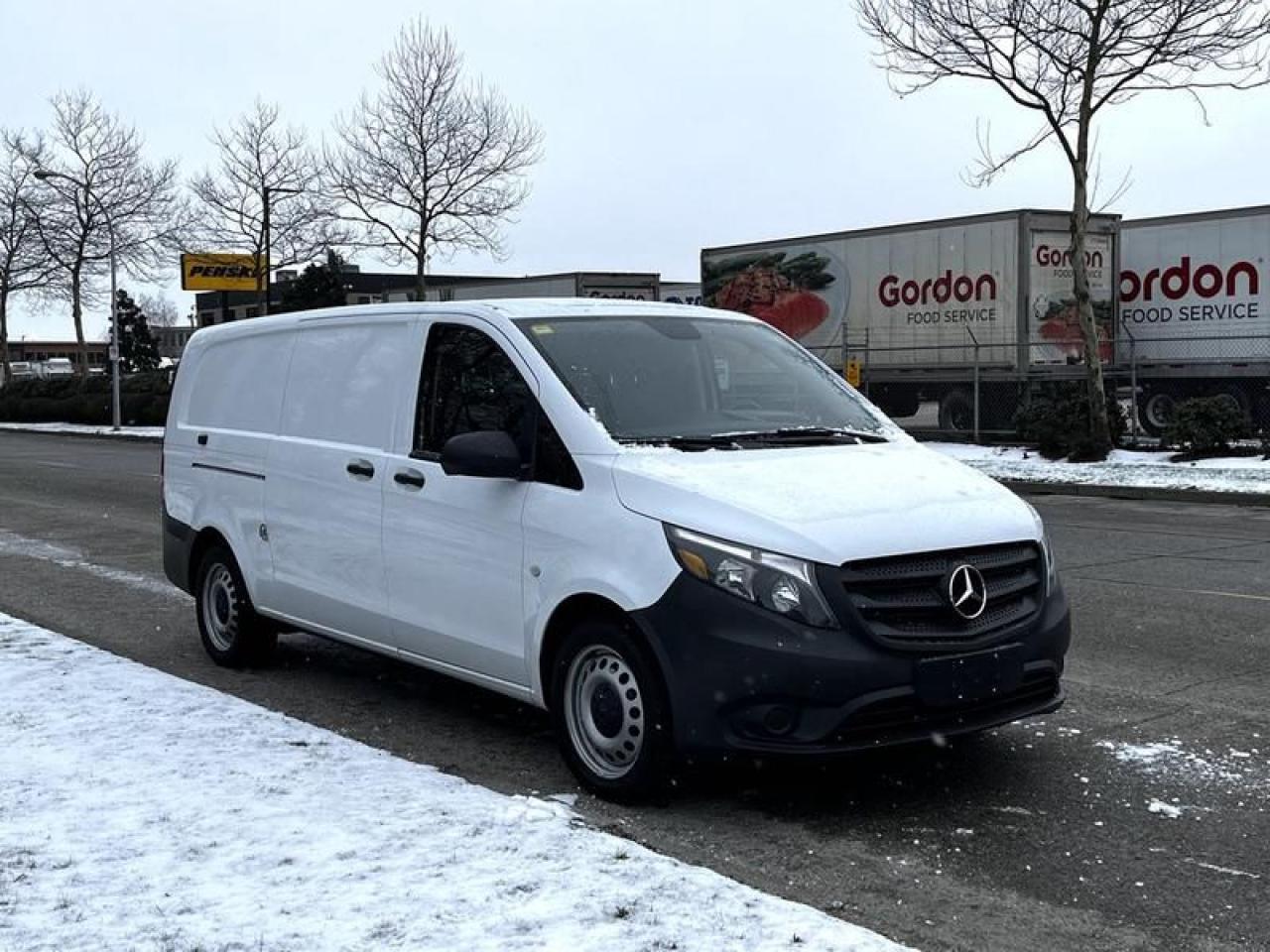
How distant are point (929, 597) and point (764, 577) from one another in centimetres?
58

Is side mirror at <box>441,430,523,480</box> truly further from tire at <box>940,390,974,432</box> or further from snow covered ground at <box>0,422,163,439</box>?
snow covered ground at <box>0,422,163,439</box>

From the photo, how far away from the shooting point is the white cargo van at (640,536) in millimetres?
4457

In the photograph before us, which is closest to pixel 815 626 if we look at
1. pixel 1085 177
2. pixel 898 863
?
pixel 898 863

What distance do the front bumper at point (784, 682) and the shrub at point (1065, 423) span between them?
17907 millimetres

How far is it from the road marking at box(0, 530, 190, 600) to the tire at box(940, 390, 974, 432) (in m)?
17.3

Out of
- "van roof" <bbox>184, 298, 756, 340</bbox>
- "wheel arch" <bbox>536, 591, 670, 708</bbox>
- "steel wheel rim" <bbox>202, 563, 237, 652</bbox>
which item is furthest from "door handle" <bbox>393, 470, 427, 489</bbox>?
"steel wheel rim" <bbox>202, 563, 237, 652</bbox>

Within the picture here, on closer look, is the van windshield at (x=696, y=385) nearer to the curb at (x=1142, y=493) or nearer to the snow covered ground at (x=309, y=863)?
the snow covered ground at (x=309, y=863)

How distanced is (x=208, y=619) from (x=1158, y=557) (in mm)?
7797

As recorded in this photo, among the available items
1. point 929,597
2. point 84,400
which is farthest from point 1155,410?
point 84,400

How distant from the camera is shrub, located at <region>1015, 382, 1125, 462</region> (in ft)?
70.9

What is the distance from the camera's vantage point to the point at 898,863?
14.2 feet

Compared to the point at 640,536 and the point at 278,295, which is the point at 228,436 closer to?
the point at 640,536

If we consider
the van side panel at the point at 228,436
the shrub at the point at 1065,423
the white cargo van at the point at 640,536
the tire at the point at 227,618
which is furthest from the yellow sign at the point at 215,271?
the white cargo van at the point at 640,536

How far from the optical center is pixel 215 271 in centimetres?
4609
